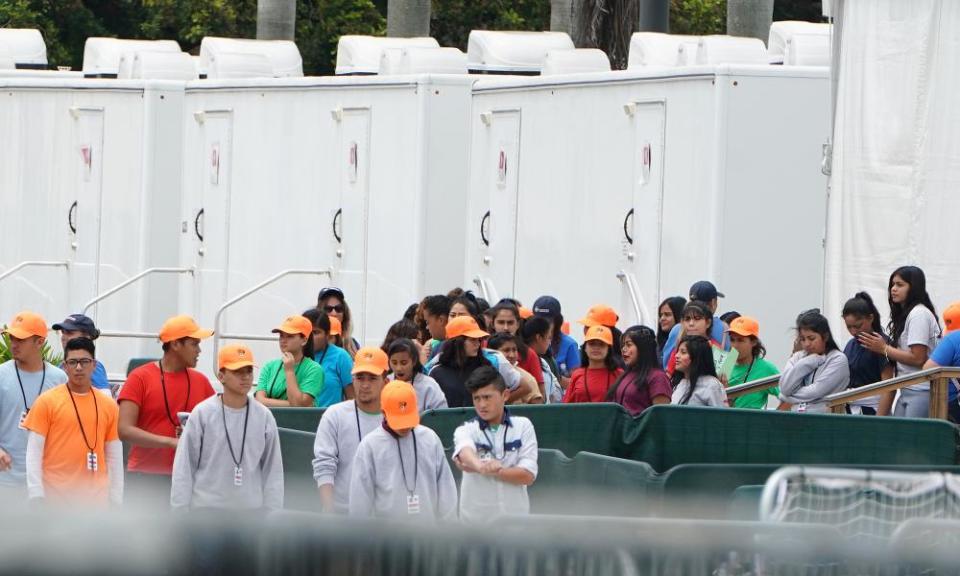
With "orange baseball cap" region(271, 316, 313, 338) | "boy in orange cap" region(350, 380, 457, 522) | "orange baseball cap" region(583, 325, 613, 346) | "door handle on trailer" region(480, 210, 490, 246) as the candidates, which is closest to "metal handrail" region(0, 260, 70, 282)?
"door handle on trailer" region(480, 210, 490, 246)

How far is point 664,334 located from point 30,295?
9396 millimetres

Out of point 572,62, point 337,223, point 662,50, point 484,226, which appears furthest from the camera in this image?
point 337,223

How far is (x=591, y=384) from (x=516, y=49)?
7.11 meters

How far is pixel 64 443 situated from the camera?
912 centimetres

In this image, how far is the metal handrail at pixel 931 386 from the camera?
10570 millimetres

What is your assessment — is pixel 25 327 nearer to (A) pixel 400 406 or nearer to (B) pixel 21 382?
(B) pixel 21 382

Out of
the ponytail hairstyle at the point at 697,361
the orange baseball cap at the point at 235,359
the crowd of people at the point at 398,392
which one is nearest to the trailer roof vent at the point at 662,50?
the crowd of people at the point at 398,392

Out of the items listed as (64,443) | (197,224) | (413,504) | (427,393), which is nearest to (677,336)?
(427,393)

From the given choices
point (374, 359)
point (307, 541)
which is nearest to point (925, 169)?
point (374, 359)

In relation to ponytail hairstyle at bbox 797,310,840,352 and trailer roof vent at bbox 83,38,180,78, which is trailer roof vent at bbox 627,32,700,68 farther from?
trailer roof vent at bbox 83,38,180,78

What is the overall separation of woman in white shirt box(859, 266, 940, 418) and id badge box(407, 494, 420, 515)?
391 cm

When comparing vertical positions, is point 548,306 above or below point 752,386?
above

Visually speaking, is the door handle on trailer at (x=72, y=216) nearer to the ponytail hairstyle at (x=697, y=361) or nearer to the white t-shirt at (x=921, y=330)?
the ponytail hairstyle at (x=697, y=361)

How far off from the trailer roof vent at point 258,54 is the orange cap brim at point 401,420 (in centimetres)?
1105
